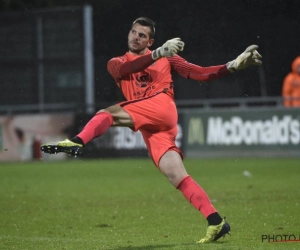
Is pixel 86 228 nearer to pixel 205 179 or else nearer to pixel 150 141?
pixel 150 141

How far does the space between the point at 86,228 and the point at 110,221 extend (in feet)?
2.37

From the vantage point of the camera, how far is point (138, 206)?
1195 cm

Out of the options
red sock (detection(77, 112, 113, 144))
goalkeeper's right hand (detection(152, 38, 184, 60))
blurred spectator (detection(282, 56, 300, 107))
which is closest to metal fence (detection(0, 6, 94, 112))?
blurred spectator (detection(282, 56, 300, 107))

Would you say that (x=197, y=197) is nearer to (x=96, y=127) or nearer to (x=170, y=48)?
(x=96, y=127)

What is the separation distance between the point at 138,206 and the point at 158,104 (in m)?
4.11

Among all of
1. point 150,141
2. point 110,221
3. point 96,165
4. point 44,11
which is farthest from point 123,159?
point 150,141

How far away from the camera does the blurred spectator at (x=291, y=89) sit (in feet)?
66.7

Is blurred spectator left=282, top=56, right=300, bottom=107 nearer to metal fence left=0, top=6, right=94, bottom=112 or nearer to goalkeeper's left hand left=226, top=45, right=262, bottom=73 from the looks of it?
metal fence left=0, top=6, right=94, bottom=112

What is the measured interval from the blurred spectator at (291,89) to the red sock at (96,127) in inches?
511

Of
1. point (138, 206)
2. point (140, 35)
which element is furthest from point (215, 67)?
point (138, 206)

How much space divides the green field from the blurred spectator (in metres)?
2.05

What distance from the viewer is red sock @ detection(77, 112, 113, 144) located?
7.56m

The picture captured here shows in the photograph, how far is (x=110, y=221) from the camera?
33.9 feet

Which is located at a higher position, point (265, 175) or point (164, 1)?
point (164, 1)
